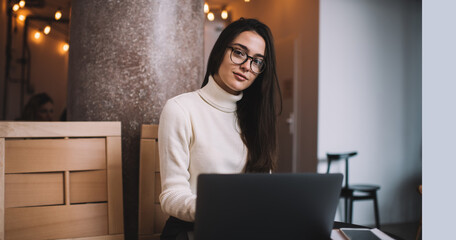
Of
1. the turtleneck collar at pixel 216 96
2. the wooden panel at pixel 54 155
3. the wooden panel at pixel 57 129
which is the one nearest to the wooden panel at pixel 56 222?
the wooden panel at pixel 54 155

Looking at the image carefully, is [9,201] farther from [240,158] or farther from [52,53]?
[52,53]

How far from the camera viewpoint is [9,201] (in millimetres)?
1264

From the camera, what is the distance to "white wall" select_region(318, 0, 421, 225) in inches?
166

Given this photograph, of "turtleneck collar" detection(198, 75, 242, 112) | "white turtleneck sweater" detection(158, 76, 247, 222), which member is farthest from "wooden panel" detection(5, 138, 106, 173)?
"turtleneck collar" detection(198, 75, 242, 112)

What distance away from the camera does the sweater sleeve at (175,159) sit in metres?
1.17

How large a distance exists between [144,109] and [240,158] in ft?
1.61

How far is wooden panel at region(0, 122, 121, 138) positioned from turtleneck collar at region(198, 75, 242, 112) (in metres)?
0.35

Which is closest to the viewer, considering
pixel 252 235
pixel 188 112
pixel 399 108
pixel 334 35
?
pixel 252 235

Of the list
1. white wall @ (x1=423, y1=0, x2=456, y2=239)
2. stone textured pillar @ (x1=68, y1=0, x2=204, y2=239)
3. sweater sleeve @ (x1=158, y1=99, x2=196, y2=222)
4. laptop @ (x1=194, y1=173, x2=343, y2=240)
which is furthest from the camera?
white wall @ (x1=423, y1=0, x2=456, y2=239)

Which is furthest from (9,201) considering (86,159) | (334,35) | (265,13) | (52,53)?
(52,53)

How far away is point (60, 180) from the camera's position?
134 cm

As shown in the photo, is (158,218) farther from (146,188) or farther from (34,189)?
(34,189)

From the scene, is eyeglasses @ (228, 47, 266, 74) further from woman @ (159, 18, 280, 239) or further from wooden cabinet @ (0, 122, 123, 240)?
wooden cabinet @ (0, 122, 123, 240)

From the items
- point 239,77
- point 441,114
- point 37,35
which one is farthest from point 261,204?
point 37,35
